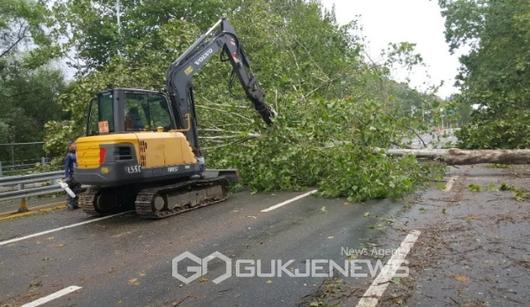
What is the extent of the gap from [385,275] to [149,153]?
16.1 feet

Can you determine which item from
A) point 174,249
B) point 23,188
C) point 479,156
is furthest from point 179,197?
point 479,156

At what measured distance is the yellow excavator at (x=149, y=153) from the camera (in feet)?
24.6

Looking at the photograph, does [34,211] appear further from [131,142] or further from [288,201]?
[288,201]

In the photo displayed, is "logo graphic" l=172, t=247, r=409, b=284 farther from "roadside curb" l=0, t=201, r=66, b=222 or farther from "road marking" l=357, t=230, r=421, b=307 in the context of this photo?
"roadside curb" l=0, t=201, r=66, b=222

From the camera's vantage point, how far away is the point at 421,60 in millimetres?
12719

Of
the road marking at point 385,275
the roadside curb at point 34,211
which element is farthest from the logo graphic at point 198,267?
the roadside curb at point 34,211

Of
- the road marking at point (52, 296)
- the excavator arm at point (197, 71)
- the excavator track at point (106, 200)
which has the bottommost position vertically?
the road marking at point (52, 296)

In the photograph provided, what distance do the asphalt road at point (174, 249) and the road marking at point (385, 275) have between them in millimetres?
289

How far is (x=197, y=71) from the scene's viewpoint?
370 inches

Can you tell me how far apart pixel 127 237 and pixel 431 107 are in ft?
28.0

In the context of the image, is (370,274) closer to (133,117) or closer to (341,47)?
(133,117)

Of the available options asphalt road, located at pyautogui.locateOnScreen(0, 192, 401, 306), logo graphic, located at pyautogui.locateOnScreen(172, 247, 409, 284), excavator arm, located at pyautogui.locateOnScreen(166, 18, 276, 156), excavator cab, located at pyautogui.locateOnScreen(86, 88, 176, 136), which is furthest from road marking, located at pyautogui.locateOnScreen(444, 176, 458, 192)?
excavator cab, located at pyautogui.locateOnScreen(86, 88, 176, 136)

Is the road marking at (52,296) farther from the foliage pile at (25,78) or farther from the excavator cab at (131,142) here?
the foliage pile at (25,78)

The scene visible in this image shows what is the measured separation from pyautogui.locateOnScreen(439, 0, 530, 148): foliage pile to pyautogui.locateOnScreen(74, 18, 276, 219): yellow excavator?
28.1 ft
